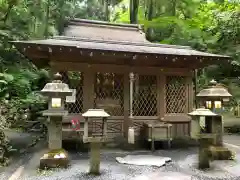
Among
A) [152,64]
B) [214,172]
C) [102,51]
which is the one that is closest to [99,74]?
[102,51]

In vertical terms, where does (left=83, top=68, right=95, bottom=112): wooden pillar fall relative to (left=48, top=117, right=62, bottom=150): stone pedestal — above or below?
above

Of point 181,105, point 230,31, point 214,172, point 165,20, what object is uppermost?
point 165,20

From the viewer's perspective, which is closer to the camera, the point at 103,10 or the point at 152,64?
the point at 152,64

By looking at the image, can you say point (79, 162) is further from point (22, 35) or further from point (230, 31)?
point (230, 31)

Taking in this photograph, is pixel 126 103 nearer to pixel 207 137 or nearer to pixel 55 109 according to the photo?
pixel 55 109

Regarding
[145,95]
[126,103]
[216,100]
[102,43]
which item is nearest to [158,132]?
[126,103]

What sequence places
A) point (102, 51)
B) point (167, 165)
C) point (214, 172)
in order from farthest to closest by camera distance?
1. point (102, 51)
2. point (167, 165)
3. point (214, 172)

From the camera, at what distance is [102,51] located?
667cm

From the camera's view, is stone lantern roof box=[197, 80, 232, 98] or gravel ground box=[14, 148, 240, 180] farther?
stone lantern roof box=[197, 80, 232, 98]

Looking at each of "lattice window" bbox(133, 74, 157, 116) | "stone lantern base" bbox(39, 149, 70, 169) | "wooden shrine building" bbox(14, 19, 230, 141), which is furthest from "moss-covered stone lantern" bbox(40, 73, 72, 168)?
"lattice window" bbox(133, 74, 157, 116)

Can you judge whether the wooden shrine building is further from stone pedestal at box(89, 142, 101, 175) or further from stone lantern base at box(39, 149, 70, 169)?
stone pedestal at box(89, 142, 101, 175)

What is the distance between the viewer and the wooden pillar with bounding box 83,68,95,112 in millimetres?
7359

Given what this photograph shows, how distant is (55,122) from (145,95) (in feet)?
12.2

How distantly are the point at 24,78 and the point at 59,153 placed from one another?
3.40 metres
